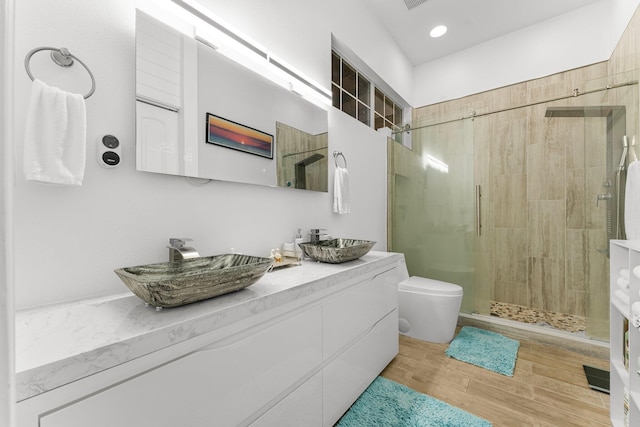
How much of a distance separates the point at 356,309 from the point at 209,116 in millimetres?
1251

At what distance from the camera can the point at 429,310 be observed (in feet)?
7.34

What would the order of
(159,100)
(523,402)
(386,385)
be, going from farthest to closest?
(386,385) < (523,402) < (159,100)

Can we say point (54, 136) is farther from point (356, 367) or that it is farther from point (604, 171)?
point (604, 171)

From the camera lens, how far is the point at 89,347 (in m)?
0.58

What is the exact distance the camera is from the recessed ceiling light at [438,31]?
2783 millimetres

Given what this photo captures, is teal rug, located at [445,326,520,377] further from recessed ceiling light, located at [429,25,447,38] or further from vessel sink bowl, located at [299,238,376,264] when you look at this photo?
recessed ceiling light, located at [429,25,447,38]

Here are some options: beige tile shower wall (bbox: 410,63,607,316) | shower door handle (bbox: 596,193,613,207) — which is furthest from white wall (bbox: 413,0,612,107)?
shower door handle (bbox: 596,193,613,207)

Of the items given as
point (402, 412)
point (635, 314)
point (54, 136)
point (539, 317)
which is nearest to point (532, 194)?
point (539, 317)

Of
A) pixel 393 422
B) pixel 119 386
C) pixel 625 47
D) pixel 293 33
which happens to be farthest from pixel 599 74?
pixel 119 386

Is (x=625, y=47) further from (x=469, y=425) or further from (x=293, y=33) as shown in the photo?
(x=469, y=425)

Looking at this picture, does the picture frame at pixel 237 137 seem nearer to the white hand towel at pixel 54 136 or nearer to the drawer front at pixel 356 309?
the white hand towel at pixel 54 136

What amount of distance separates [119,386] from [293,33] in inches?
77.9

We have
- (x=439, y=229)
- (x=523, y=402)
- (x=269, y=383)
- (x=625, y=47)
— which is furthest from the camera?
(x=439, y=229)

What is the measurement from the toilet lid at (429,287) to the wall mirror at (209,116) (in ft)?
4.19
